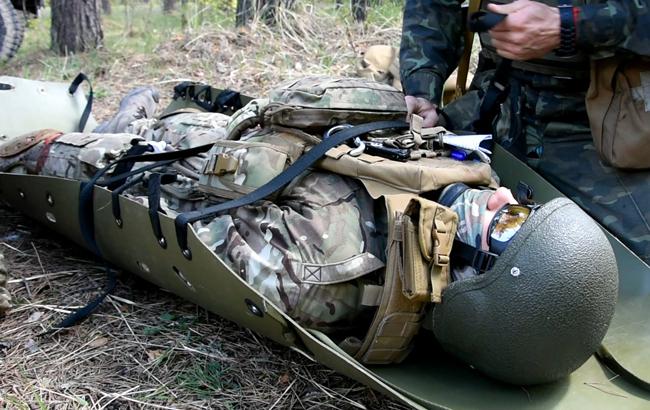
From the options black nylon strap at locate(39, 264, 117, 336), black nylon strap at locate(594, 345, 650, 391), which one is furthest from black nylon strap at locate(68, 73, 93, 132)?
black nylon strap at locate(594, 345, 650, 391)

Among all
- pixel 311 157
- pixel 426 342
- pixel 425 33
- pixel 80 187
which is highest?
pixel 425 33

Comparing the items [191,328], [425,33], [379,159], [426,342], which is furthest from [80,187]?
[425,33]

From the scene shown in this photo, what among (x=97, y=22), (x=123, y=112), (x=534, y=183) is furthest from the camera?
(x=97, y=22)

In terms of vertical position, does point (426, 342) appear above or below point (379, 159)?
below

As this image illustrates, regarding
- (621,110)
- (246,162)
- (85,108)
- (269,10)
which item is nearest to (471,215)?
(246,162)

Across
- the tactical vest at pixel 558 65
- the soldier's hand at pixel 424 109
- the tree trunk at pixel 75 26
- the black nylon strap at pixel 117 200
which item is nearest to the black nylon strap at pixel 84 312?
the black nylon strap at pixel 117 200

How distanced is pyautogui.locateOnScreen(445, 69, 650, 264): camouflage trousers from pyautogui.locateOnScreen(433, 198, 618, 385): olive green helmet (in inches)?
25.6

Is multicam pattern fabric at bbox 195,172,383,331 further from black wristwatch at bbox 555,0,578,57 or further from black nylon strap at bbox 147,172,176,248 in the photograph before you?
black wristwatch at bbox 555,0,578,57

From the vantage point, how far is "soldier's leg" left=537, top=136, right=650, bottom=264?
7.26 feet

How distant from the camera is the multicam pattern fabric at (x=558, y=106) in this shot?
2.16 metres

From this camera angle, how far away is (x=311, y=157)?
1.98 meters

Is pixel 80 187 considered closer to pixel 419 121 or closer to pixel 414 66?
pixel 419 121

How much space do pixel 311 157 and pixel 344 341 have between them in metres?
0.51

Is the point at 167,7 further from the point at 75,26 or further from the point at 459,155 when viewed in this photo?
the point at 459,155
